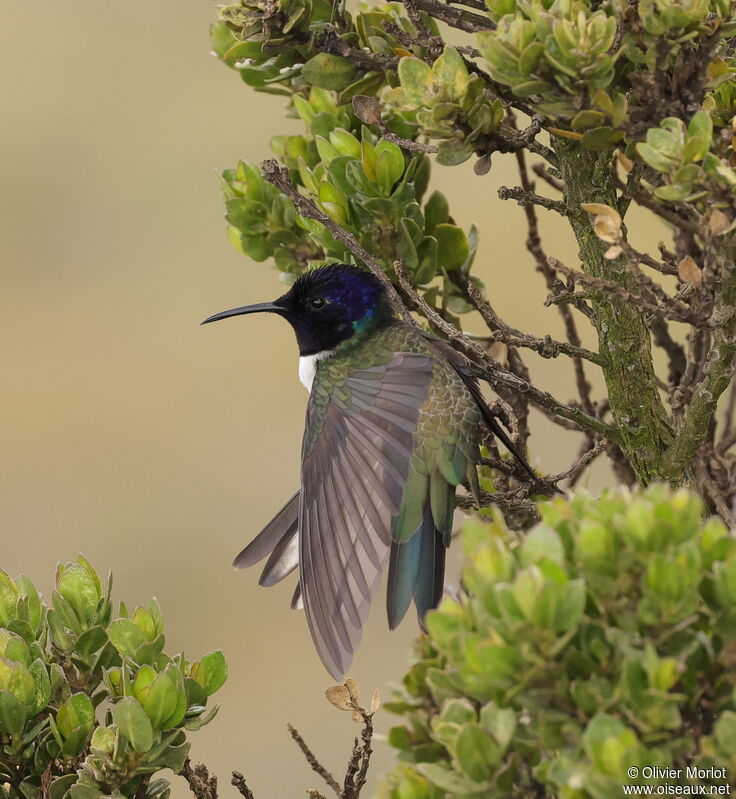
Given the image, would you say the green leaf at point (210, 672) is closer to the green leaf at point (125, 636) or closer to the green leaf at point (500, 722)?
the green leaf at point (125, 636)

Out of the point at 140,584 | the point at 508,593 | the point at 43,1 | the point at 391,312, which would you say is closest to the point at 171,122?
the point at 43,1

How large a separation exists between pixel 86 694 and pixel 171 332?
6.25 metres

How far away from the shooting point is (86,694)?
1.49 metres

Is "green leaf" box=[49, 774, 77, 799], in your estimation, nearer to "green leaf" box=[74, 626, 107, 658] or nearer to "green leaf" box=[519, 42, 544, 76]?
"green leaf" box=[74, 626, 107, 658]

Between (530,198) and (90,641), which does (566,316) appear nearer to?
(530,198)

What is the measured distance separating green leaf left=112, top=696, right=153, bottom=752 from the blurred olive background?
154 inches

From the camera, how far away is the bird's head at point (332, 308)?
7.52 feet

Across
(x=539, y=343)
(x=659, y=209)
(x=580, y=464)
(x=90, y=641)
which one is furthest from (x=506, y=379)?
(x=90, y=641)

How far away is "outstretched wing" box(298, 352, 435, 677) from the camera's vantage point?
174 cm

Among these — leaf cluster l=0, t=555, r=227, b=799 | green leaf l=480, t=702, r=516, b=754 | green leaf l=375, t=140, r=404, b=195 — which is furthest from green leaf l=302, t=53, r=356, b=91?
green leaf l=480, t=702, r=516, b=754

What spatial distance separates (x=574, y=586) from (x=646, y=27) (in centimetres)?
78

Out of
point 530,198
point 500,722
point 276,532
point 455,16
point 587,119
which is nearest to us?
point 500,722

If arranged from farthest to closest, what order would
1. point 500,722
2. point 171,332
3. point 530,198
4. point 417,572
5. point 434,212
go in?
point 171,332 → point 434,212 → point 417,572 → point 530,198 → point 500,722

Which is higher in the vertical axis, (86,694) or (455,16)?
(455,16)
